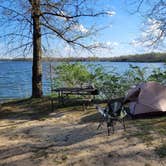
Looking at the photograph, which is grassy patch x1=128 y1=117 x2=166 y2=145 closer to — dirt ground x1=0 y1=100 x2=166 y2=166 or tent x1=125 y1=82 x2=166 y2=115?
dirt ground x1=0 y1=100 x2=166 y2=166

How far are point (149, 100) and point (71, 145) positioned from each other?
10.6 feet

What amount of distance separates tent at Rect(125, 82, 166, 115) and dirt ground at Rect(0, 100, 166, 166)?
0.85 metres

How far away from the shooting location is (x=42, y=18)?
1195 centimetres

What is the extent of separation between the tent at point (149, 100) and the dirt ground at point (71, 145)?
0.85 meters

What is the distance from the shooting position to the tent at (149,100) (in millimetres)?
8617

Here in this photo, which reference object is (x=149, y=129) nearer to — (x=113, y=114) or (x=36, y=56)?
(x=113, y=114)

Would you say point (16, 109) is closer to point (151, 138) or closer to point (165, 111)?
point (165, 111)

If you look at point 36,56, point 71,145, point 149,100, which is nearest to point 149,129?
point 149,100

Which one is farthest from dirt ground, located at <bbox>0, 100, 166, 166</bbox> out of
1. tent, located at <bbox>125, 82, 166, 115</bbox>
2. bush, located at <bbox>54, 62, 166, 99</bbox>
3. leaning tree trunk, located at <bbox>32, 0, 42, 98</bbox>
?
bush, located at <bbox>54, 62, 166, 99</bbox>

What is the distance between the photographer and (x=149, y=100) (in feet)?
29.0

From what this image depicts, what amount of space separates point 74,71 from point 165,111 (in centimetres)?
597

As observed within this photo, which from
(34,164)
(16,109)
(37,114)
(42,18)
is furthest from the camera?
(42,18)

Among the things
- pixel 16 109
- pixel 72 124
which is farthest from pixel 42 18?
pixel 72 124

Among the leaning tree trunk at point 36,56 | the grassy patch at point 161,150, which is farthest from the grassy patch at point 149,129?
the leaning tree trunk at point 36,56
